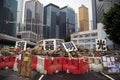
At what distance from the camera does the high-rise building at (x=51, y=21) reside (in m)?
107

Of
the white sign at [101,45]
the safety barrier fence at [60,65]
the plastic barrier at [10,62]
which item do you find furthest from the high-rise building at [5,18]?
the safety barrier fence at [60,65]

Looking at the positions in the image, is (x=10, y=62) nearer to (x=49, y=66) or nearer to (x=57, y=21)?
(x=49, y=66)

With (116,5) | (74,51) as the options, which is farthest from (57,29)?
(74,51)

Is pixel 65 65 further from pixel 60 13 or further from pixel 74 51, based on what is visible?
pixel 60 13

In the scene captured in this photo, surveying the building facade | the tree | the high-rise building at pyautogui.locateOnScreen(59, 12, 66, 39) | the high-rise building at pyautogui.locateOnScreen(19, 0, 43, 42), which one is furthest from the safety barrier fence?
the high-rise building at pyautogui.locateOnScreen(59, 12, 66, 39)

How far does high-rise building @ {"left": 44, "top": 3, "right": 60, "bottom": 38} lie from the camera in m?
107

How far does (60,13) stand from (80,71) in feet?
339

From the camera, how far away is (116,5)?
122ft

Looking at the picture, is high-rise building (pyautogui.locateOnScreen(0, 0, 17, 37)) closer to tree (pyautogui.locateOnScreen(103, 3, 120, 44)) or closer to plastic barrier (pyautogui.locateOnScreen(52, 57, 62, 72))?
tree (pyautogui.locateOnScreen(103, 3, 120, 44))

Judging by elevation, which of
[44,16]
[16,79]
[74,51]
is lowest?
[16,79]

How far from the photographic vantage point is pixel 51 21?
355 feet

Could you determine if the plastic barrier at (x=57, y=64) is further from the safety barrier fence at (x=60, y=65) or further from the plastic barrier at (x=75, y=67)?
the plastic barrier at (x=75, y=67)

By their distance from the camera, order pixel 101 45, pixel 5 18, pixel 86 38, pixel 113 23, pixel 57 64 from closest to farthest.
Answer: pixel 57 64 → pixel 101 45 → pixel 113 23 → pixel 5 18 → pixel 86 38

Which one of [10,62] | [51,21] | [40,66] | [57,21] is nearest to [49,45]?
[10,62]
